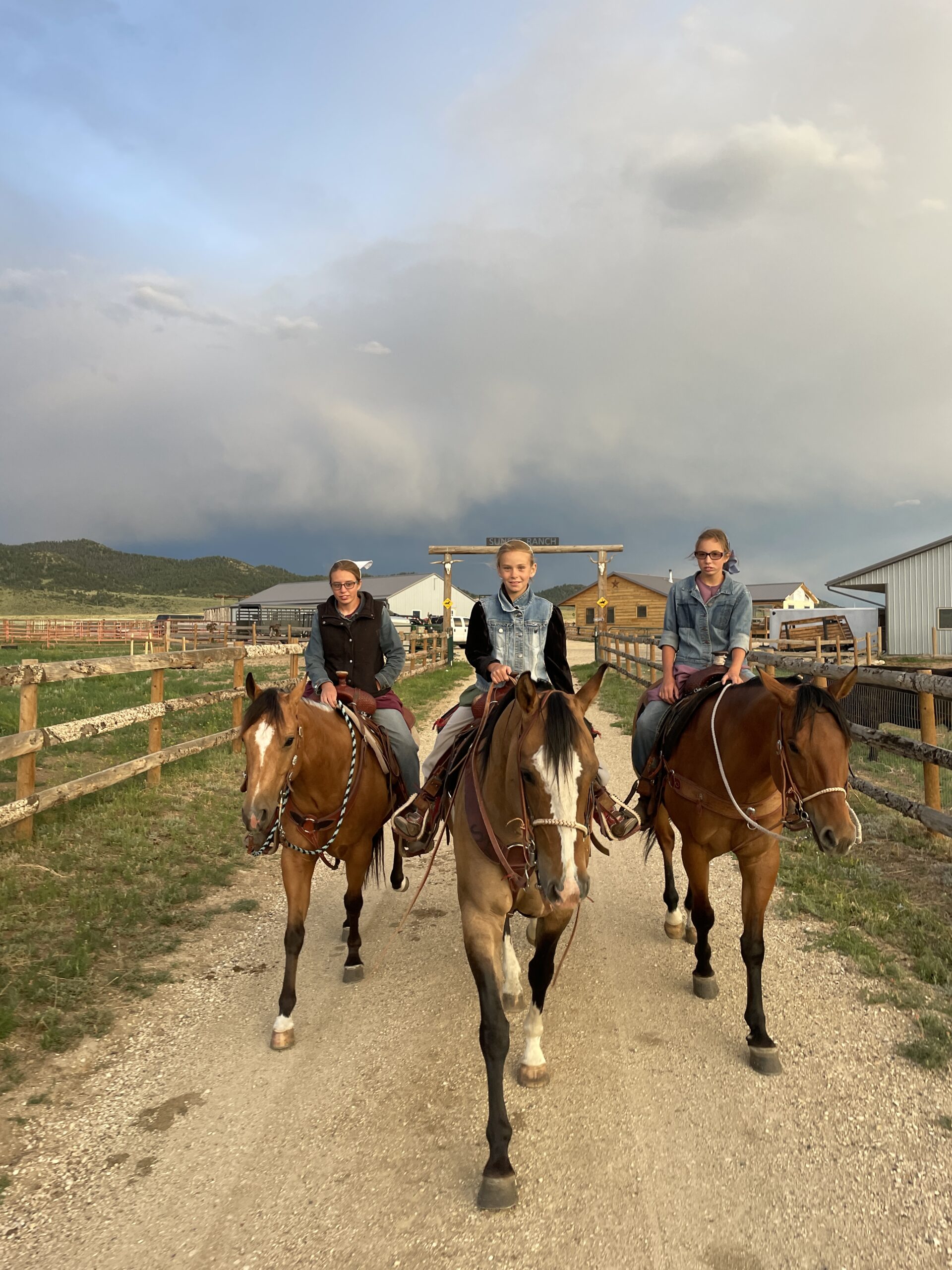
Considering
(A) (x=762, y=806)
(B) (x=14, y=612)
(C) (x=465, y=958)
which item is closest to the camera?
(A) (x=762, y=806)

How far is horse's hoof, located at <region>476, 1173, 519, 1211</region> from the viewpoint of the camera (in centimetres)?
254

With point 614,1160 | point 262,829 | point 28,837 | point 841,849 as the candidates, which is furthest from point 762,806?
point 28,837

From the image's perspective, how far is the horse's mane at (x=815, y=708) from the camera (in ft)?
10.5

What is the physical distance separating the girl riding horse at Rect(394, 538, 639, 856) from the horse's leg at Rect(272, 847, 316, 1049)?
626mm

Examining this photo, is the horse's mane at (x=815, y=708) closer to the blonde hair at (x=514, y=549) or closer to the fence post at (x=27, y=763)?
the blonde hair at (x=514, y=549)

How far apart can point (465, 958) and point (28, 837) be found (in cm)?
393

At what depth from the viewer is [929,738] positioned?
5.94 metres

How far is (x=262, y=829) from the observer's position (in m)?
3.33

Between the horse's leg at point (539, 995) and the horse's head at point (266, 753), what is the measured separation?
57.0 inches

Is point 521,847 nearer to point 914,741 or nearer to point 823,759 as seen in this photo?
point 823,759

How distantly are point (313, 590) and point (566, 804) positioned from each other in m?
68.2

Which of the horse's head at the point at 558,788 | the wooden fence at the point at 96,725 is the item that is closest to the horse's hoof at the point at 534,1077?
the horse's head at the point at 558,788

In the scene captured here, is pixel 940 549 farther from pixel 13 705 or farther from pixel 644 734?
pixel 13 705

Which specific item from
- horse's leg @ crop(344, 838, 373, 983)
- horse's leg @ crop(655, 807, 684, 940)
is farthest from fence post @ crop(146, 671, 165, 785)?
horse's leg @ crop(655, 807, 684, 940)
